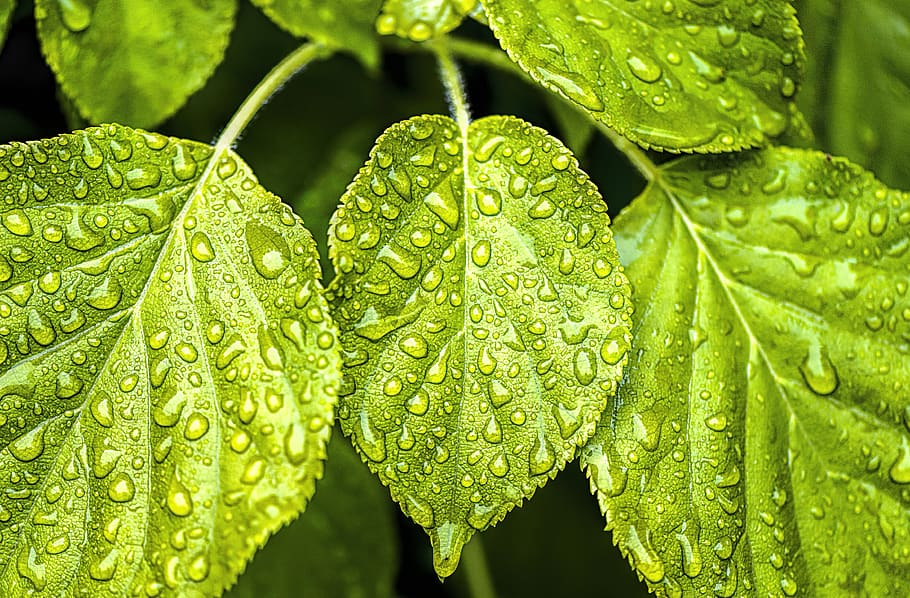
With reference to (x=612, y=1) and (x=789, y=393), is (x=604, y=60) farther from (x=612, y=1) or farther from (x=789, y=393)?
(x=789, y=393)

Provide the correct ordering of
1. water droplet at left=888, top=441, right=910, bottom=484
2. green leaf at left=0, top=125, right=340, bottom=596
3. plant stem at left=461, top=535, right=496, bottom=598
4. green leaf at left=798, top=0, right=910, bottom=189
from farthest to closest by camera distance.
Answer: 1. plant stem at left=461, top=535, right=496, bottom=598
2. green leaf at left=798, top=0, right=910, bottom=189
3. water droplet at left=888, top=441, right=910, bottom=484
4. green leaf at left=0, top=125, right=340, bottom=596

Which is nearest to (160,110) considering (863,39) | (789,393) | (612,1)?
(612,1)

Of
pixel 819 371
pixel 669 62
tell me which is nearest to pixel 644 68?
pixel 669 62

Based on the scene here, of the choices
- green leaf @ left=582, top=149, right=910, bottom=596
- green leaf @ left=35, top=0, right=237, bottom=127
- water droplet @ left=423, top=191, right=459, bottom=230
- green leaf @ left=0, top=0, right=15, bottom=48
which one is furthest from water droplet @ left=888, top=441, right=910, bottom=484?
green leaf @ left=0, top=0, right=15, bottom=48

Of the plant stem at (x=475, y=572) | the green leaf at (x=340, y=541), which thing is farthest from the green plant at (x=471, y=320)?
the plant stem at (x=475, y=572)

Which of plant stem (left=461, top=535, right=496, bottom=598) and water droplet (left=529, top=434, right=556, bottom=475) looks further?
plant stem (left=461, top=535, right=496, bottom=598)

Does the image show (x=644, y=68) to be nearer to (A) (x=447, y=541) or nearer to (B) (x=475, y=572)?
(A) (x=447, y=541)

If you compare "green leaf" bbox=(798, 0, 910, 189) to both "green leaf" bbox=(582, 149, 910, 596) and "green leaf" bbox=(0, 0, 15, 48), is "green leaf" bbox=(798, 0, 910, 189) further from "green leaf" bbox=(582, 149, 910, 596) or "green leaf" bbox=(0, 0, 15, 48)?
"green leaf" bbox=(0, 0, 15, 48)
